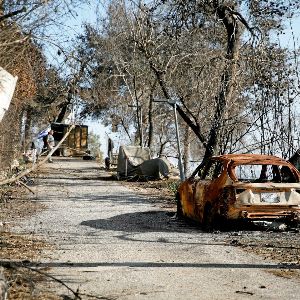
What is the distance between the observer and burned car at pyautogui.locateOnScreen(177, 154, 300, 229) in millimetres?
11227

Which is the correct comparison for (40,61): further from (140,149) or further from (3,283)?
(140,149)

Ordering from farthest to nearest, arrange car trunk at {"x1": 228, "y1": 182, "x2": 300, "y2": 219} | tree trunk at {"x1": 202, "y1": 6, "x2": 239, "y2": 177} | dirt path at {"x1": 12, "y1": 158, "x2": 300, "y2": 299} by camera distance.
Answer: tree trunk at {"x1": 202, "y1": 6, "x2": 239, "y2": 177}, car trunk at {"x1": 228, "y1": 182, "x2": 300, "y2": 219}, dirt path at {"x1": 12, "y1": 158, "x2": 300, "y2": 299}

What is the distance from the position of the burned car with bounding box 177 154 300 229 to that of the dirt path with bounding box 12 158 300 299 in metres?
0.46

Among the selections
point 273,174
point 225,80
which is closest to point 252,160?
point 273,174

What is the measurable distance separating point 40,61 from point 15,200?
27.6 feet

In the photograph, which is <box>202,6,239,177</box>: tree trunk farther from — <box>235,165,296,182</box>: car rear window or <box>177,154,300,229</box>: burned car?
<box>177,154,300,229</box>: burned car

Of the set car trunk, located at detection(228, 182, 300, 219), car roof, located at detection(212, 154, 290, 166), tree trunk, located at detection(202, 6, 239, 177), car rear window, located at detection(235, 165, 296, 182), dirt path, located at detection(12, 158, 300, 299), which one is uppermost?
tree trunk, located at detection(202, 6, 239, 177)

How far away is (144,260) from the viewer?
8.64 metres

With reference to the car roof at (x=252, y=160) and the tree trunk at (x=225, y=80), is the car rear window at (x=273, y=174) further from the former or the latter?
the tree trunk at (x=225, y=80)

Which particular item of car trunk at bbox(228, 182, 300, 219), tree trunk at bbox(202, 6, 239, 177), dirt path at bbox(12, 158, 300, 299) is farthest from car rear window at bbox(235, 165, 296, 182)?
tree trunk at bbox(202, 6, 239, 177)

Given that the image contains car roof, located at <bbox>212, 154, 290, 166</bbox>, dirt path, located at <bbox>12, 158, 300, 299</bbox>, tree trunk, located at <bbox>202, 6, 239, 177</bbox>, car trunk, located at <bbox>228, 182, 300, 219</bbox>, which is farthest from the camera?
tree trunk, located at <bbox>202, 6, 239, 177</bbox>

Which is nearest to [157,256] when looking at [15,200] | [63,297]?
[63,297]

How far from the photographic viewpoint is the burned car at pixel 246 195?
1123 cm

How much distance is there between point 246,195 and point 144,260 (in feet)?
10.9
